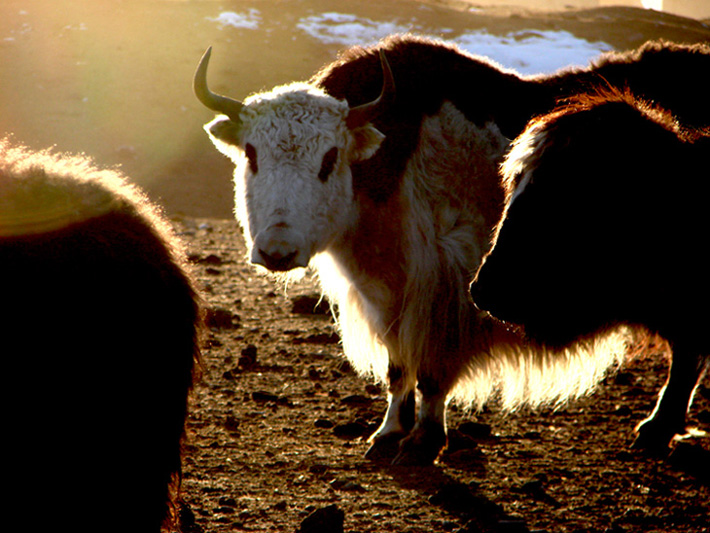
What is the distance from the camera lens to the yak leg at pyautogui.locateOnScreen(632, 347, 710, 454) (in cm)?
378

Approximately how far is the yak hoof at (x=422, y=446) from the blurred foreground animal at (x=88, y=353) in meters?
1.67

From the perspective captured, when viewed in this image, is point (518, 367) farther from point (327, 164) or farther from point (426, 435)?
point (327, 164)

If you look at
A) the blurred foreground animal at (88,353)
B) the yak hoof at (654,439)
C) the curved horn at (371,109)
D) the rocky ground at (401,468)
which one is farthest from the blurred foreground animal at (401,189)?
the blurred foreground animal at (88,353)

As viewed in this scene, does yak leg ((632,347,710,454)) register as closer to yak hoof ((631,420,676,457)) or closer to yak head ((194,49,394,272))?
yak hoof ((631,420,676,457))

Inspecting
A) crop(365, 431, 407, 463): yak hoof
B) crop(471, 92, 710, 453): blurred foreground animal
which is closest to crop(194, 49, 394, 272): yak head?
crop(365, 431, 407, 463): yak hoof

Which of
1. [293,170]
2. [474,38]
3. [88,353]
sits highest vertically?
[474,38]

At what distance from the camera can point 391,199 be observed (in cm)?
389

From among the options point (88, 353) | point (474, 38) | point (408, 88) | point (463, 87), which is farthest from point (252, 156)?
point (474, 38)

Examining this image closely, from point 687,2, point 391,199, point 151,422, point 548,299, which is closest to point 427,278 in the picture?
point 391,199

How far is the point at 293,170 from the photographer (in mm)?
3611

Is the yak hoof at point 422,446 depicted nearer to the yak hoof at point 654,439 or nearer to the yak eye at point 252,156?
the yak hoof at point 654,439

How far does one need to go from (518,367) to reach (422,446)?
0.67 meters

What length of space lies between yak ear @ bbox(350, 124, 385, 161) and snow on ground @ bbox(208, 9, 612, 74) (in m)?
23.3

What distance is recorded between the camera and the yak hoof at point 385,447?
3.60m
